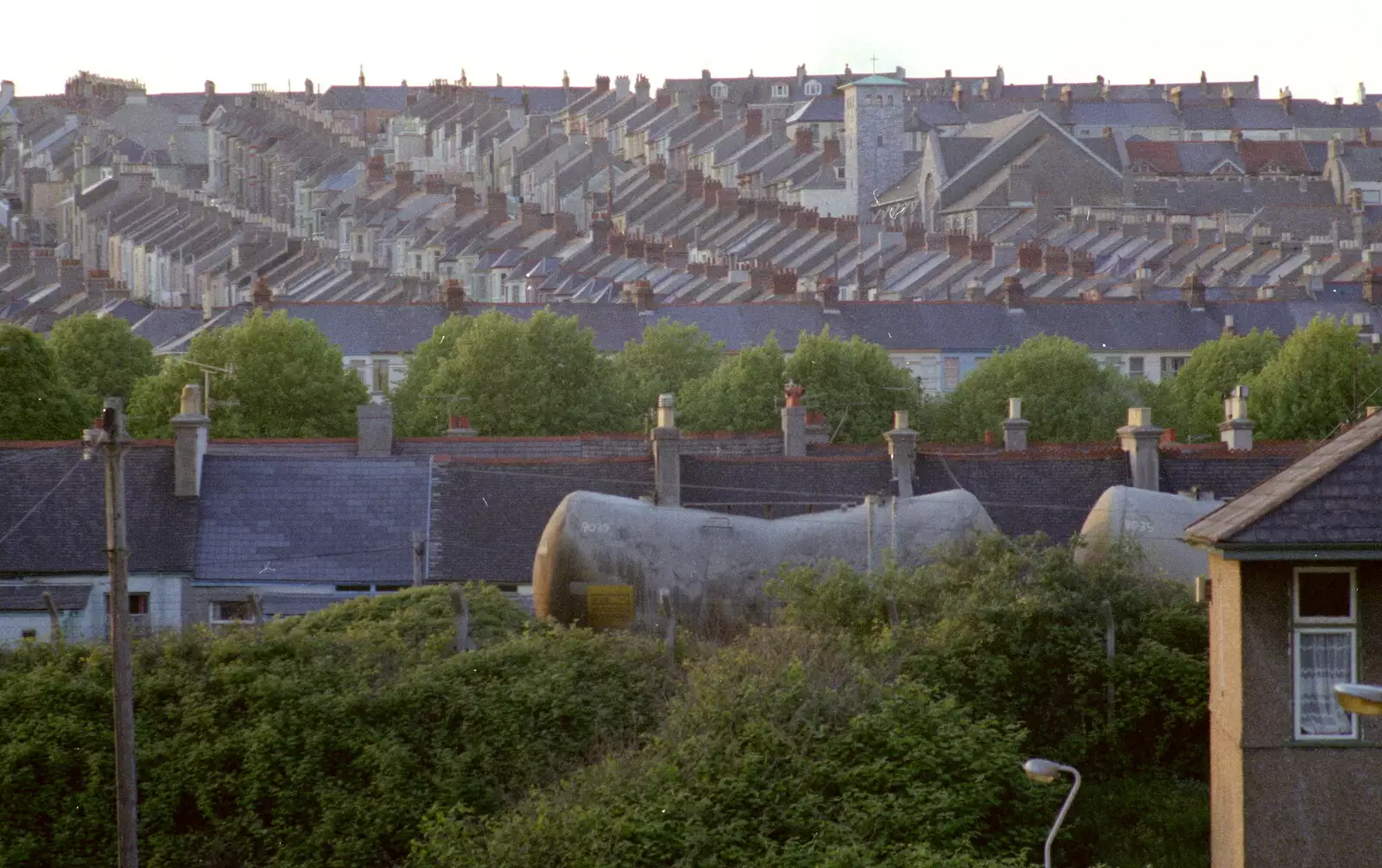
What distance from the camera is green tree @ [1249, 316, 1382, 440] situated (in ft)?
238

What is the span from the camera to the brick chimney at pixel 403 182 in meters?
176

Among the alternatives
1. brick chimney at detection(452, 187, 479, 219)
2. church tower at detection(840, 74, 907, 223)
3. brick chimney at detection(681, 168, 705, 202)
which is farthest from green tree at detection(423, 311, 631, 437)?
church tower at detection(840, 74, 907, 223)

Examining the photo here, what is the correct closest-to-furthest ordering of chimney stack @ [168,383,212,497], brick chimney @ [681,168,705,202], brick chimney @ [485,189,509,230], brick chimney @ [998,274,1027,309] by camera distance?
chimney stack @ [168,383,212,497] < brick chimney @ [998,274,1027,309] < brick chimney @ [485,189,509,230] < brick chimney @ [681,168,705,202]

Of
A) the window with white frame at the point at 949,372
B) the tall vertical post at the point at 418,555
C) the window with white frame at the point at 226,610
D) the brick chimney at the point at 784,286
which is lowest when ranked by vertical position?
the window with white frame at the point at 226,610

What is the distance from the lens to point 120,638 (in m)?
24.5

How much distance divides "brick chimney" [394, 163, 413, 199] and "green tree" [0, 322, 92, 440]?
103 m

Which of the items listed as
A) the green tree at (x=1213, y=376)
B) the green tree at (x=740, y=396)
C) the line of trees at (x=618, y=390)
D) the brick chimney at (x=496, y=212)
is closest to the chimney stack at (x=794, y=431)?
the line of trees at (x=618, y=390)

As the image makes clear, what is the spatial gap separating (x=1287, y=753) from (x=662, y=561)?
502 inches

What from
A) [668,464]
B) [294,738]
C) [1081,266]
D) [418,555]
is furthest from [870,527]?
[1081,266]

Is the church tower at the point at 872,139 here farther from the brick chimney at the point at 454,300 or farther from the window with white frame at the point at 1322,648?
the window with white frame at the point at 1322,648

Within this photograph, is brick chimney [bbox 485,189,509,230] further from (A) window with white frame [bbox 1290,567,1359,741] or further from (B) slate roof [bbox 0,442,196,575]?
(A) window with white frame [bbox 1290,567,1359,741]

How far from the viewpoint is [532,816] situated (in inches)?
1019

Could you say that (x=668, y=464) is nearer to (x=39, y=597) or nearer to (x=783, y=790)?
(x=39, y=597)

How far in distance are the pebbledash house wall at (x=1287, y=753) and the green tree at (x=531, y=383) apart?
5047 cm
